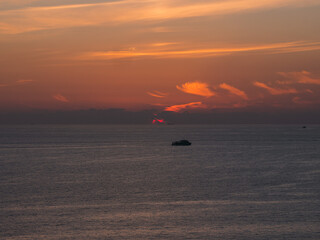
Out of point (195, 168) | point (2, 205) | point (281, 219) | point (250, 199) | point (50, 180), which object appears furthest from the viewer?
point (195, 168)

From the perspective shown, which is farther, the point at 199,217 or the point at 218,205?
the point at 218,205

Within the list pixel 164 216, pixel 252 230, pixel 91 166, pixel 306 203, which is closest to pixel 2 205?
pixel 164 216

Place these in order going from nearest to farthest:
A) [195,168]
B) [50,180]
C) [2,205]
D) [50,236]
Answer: [50,236], [2,205], [50,180], [195,168]

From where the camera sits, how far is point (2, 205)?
56.0 metres

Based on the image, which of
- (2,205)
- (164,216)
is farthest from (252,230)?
(2,205)

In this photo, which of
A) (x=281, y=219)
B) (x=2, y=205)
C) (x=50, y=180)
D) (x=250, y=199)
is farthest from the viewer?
(x=50, y=180)

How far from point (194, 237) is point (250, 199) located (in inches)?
839

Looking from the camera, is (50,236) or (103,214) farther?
(103,214)

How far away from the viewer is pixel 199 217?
49594 mm

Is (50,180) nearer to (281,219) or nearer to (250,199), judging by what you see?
(250,199)

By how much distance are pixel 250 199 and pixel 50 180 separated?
120 ft

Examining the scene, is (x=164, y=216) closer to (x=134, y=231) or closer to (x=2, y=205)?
(x=134, y=231)

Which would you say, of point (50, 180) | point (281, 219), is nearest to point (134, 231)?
point (281, 219)

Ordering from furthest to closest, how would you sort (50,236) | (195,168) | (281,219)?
(195,168) < (281,219) < (50,236)
